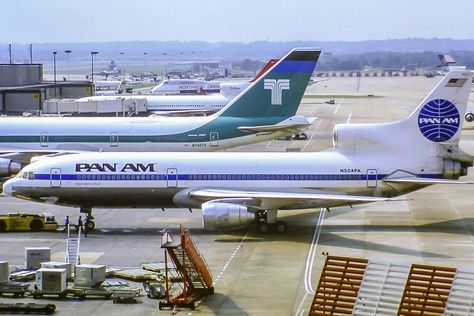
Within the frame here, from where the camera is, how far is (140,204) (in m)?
48.3

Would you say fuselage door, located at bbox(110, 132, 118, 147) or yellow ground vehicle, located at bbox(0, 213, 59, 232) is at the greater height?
fuselage door, located at bbox(110, 132, 118, 147)

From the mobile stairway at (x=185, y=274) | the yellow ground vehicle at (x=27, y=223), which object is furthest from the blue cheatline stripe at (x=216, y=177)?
the mobile stairway at (x=185, y=274)

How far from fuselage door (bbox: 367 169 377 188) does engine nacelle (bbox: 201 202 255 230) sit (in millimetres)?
6182

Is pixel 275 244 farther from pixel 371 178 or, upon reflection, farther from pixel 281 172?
pixel 371 178

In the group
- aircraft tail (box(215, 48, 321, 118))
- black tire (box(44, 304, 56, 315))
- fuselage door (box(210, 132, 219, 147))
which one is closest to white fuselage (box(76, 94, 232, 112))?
aircraft tail (box(215, 48, 321, 118))

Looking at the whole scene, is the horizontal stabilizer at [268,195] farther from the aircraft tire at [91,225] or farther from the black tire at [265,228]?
the aircraft tire at [91,225]

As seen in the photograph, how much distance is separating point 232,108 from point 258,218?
19.5 meters

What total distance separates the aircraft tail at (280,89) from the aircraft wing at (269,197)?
19.1m

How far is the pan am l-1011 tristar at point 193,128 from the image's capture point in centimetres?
6544

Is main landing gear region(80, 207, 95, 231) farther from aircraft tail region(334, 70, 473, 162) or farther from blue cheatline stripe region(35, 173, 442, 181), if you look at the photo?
aircraft tail region(334, 70, 473, 162)

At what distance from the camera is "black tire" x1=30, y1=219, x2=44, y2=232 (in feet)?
160

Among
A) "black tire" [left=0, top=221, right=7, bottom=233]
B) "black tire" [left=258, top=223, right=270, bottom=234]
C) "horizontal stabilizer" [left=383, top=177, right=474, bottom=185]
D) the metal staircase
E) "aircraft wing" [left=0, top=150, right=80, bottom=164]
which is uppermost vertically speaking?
"horizontal stabilizer" [left=383, top=177, right=474, bottom=185]

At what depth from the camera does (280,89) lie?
216 ft

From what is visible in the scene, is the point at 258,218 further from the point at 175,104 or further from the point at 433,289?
the point at 175,104
